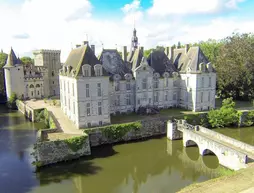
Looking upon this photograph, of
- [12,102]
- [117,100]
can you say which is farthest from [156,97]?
[12,102]

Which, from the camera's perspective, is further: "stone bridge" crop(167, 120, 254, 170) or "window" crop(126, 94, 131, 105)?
"window" crop(126, 94, 131, 105)

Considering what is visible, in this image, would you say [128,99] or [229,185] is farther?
[128,99]

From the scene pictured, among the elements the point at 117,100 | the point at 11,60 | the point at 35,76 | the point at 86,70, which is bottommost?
the point at 117,100

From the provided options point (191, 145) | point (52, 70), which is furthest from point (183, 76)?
point (52, 70)

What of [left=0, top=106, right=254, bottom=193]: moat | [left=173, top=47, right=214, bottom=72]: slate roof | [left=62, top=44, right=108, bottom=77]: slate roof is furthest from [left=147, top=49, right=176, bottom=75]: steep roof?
[left=0, top=106, right=254, bottom=193]: moat

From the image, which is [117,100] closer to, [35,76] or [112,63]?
[112,63]

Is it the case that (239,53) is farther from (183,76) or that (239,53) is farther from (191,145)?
(191,145)

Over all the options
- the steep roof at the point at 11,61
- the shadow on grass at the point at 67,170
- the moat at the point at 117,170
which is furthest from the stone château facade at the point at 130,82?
the steep roof at the point at 11,61

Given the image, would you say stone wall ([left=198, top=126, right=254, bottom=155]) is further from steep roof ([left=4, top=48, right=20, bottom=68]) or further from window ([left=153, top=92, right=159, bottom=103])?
steep roof ([left=4, top=48, right=20, bottom=68])
